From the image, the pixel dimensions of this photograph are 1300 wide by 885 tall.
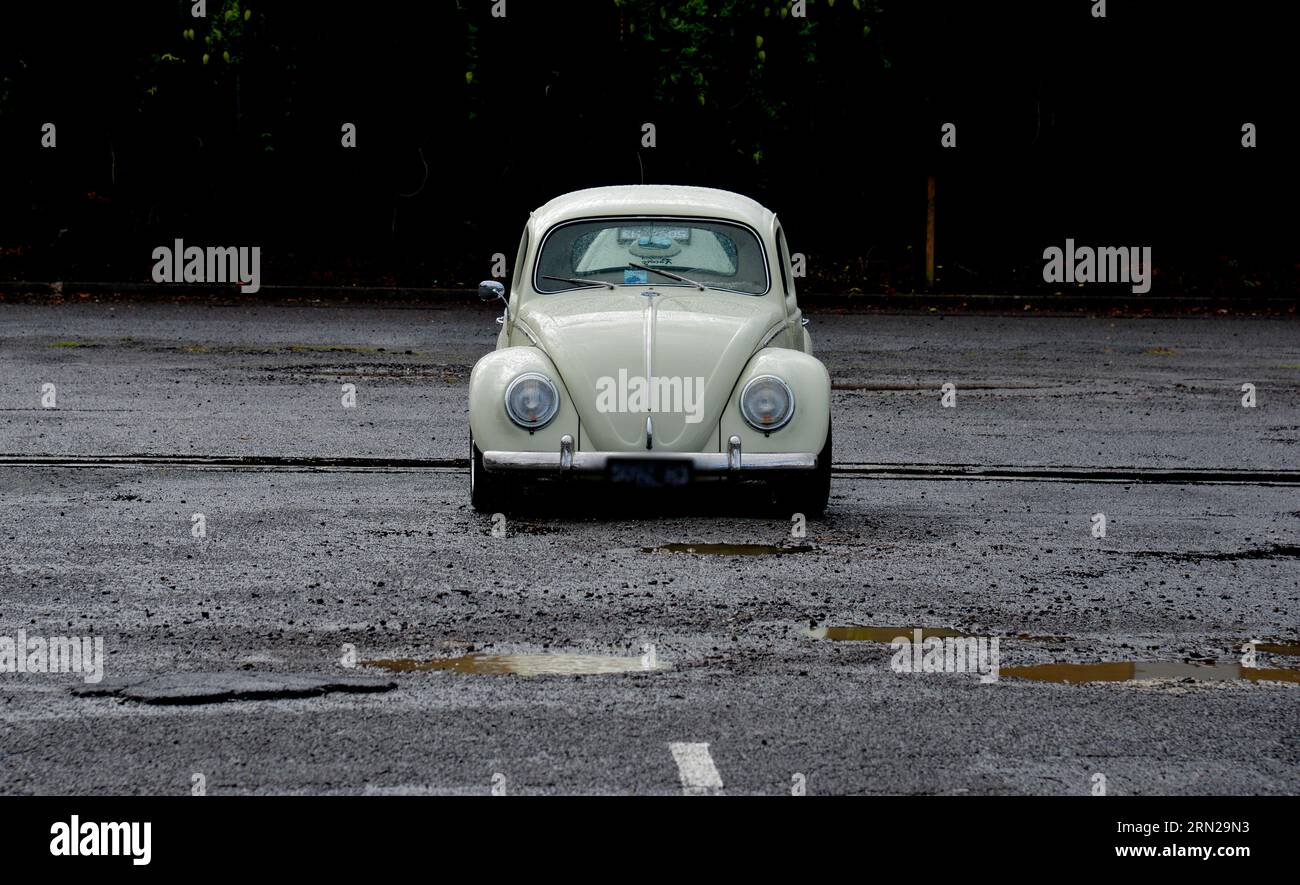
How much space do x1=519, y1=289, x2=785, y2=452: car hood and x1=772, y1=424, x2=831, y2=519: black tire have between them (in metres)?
0.46

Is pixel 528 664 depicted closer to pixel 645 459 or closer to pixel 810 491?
pixel 645 459

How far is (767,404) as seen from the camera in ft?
28.0

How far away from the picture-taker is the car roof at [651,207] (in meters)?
9.98

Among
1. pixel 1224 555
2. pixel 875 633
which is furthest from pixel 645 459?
pixel 1224 555

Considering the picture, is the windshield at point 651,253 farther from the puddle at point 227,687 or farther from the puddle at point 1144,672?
the puddle at point 227,687

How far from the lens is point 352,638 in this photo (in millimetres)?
5965

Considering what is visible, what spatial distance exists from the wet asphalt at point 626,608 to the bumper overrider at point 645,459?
263 mm

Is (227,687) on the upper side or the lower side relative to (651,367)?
lower

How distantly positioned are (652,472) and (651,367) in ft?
1.84

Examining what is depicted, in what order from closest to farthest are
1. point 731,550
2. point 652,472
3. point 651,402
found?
point 731,550 < point 652,472 < point 651,402

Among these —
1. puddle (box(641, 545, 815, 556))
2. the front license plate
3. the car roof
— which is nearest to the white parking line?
puddle (box(641, 545, 815, 556))

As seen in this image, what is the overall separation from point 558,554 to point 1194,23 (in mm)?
22733
